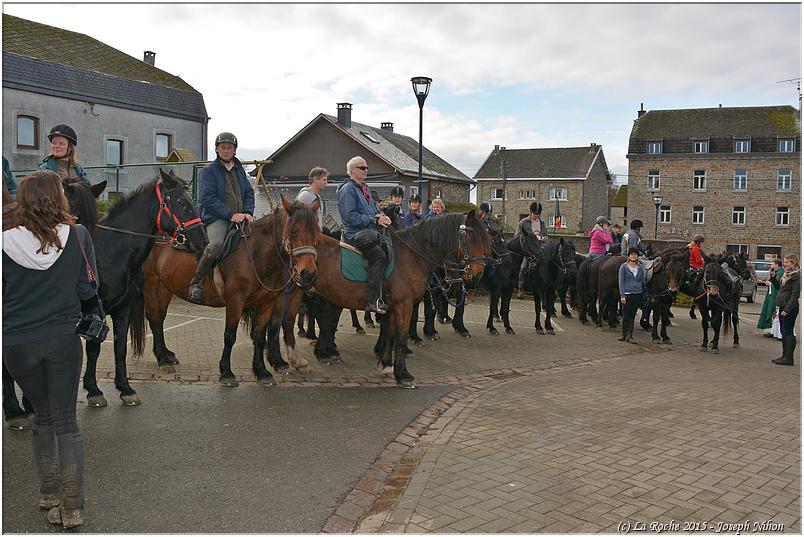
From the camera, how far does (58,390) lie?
4.00 meters

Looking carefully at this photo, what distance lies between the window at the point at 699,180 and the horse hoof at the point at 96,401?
59693mm

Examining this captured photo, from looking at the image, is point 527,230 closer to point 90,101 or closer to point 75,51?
point 90,101

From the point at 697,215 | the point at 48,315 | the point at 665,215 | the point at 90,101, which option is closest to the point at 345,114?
the point at 90,101

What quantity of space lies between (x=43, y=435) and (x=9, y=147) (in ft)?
97.9

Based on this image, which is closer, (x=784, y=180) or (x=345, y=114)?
(x=345, y=114)

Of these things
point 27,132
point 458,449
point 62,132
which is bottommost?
point 458,449

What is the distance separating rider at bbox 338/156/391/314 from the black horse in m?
1.97

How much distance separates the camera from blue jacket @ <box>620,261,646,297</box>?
44.0ft

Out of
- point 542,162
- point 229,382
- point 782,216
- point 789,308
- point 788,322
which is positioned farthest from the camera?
point 542,162

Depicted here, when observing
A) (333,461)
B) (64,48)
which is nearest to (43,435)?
A: (333,461)

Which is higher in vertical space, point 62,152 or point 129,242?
point 62,152

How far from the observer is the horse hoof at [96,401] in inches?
266

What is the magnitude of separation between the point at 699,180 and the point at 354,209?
56892 mm

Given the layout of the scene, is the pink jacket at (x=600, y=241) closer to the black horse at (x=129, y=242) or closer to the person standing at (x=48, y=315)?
the black horse at (x=129, y=242)
